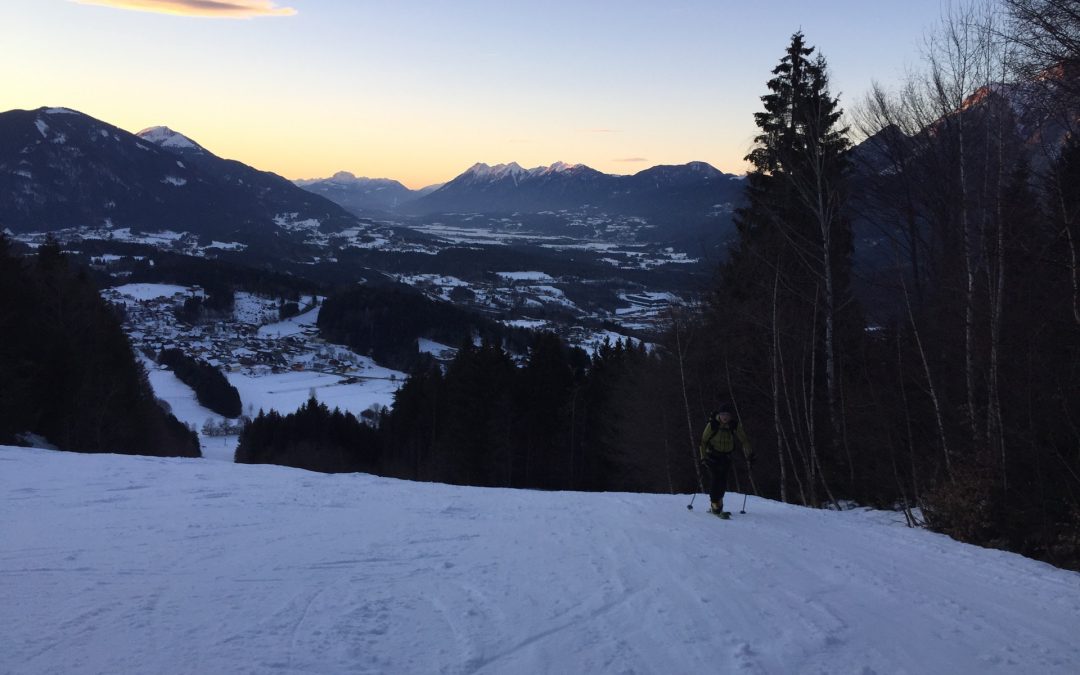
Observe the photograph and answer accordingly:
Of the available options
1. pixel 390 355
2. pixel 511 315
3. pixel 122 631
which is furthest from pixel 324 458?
pixel 511 315

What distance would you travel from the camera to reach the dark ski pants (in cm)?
997

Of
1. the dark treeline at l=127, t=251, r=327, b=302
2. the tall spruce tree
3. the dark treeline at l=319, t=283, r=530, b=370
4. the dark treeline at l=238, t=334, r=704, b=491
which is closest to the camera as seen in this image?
the tall spruce tree

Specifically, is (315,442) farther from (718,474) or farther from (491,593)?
(491,593)

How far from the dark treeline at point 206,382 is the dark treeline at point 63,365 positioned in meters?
44.6

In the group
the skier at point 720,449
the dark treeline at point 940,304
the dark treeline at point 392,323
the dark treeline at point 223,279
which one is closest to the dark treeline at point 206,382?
the dark treeline at point 392,323

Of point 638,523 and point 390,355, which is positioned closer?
point 638,523

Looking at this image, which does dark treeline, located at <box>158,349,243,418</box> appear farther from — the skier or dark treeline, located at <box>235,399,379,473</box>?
the skier

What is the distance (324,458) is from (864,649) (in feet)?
149

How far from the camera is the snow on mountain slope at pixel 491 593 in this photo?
448cm

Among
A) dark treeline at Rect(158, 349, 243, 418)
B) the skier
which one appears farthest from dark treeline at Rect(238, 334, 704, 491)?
dark treeline at Rect(158, 349, 243, 418)

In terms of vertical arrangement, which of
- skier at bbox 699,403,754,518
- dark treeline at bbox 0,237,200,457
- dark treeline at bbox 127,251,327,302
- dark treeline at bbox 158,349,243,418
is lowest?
dark treeline at bbox 158,349,243,418

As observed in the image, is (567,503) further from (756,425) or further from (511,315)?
(511,315)

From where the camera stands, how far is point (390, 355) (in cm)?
10744

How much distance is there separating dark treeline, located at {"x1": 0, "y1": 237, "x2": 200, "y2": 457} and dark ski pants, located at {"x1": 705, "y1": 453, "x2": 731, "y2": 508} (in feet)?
76.4
